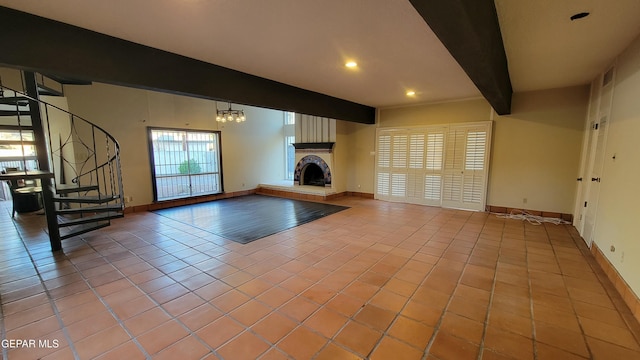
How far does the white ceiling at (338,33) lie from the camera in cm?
191

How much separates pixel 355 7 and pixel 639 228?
3.03 m

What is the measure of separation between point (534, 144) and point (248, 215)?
5.92m

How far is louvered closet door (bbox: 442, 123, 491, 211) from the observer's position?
5.46 meters

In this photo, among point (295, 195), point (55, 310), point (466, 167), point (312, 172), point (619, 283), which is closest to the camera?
point (55, 310)

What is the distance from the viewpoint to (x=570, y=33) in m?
2.44

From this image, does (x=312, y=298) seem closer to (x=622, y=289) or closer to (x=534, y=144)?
(x=622, y=289)

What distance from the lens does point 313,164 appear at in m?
7.94

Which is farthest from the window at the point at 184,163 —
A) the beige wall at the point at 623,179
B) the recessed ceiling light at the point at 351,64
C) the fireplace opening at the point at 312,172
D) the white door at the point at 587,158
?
the white door at the point at 587,158

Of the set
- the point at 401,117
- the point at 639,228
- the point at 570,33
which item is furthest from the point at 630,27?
the point at 401,117

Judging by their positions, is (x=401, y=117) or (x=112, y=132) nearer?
(x=112, y=132)

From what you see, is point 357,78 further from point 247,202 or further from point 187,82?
point 247,202

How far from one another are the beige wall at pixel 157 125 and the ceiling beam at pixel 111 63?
135 inches

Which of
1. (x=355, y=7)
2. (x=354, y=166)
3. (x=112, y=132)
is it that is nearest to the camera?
(x=355, y=7)

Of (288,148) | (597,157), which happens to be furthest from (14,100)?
(597,157)
